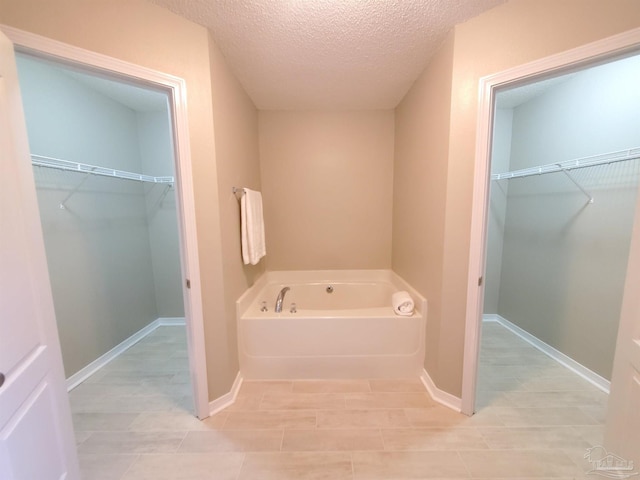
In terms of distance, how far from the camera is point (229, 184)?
1.73 metres

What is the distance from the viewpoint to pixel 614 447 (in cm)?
103

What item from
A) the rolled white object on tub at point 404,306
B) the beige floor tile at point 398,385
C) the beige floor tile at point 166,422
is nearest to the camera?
the beige floor tile at point 166,422

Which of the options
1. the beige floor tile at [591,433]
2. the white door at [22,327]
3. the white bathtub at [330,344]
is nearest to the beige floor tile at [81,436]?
the white door at [22,327]

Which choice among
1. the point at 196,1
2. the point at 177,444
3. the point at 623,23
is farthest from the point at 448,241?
the point at 177,444

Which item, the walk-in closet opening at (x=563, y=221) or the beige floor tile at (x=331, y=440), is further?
the walk-in closet opening at (x=563, y=221)

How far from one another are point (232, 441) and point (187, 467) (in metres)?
0.23

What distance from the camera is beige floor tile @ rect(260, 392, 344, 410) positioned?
168 centimetres

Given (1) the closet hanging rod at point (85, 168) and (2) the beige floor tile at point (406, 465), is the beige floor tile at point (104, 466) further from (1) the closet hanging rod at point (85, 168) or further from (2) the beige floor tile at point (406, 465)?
(1) the closet hanging rod at point (85, 168)

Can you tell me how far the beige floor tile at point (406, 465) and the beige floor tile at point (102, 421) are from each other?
144 cm

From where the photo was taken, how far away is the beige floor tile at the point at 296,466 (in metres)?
1.23

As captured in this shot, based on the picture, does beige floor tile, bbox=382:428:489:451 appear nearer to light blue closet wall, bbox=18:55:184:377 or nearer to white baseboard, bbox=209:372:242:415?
white baseboard, bbox=209:372:242:415

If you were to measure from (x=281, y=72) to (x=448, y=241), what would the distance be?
5.71ft

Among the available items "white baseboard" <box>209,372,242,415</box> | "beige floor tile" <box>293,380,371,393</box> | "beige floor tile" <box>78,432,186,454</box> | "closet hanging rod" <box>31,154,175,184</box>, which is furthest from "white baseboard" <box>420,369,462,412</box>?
"closet hanging rod" <box>31,154,175,184</box>

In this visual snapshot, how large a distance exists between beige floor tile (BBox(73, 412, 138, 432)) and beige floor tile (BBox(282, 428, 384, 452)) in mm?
1038
